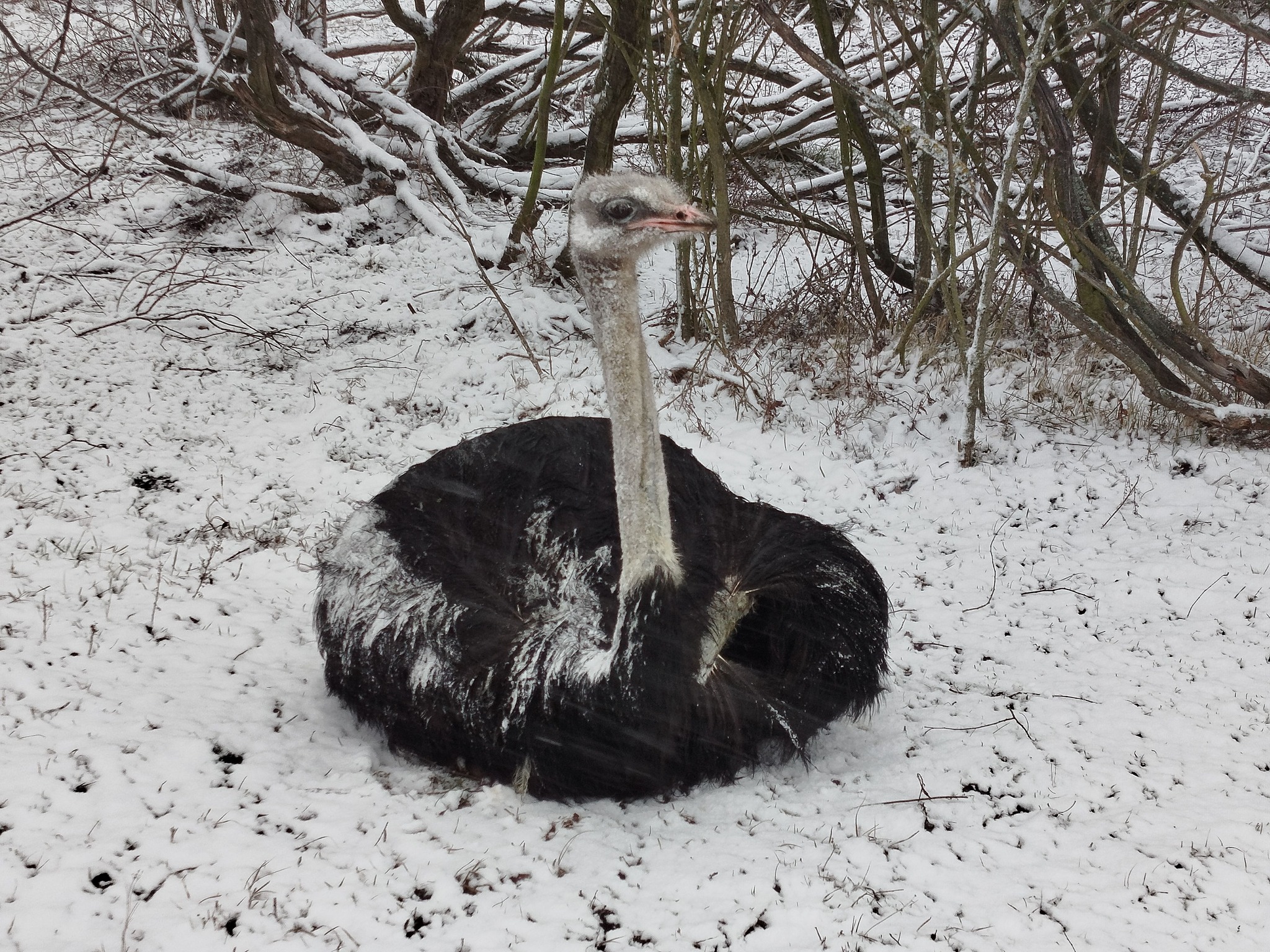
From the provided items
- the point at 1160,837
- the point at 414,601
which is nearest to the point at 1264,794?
the point at 1160,837

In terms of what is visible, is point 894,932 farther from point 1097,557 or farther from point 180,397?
point 180,397

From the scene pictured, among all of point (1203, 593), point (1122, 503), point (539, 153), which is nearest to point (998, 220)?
point (1122, 503)

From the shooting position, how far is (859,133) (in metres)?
5.61

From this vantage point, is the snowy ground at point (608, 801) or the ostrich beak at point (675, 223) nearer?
the snowy ground at point (608, 801)

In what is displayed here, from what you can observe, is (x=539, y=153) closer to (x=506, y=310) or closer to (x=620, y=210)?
(x=506, y=310)

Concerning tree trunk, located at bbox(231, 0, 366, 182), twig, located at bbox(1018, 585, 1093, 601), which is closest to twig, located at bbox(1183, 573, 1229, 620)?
twig, located at bbox(1018, 585, 1093, 601)

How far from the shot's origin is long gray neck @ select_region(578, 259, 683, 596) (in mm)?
2508

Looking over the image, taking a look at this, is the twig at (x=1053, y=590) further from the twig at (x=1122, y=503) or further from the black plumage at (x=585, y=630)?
the black plumage at (x=585, y=630)

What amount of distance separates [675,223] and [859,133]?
12.3 ft

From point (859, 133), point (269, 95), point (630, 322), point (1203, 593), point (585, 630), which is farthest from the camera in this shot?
point (269, 95)

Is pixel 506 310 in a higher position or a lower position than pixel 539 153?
lower

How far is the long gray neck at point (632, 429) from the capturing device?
2.51 meters

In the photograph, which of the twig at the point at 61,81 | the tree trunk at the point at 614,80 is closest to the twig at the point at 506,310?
the tree trunk at the point at 614,80

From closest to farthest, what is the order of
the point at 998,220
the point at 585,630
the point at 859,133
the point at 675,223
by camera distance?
the point at 675,223
the point at 585,630
the point at 998,220
the point at 859,133
